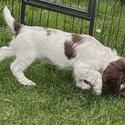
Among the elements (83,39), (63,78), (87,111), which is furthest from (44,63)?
(87,111)

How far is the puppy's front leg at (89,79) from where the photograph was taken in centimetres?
532

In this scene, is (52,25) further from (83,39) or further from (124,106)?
(124,106)

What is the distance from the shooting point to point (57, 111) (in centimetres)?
512

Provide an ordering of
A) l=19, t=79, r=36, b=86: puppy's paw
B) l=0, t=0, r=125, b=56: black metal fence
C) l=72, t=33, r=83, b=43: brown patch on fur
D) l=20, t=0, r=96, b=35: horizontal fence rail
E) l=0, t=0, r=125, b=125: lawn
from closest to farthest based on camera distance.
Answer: l=0, t=0, r=125, b=125: lawn, l=72, t=33, r=83, b=43: brown patch on fur, l=19, t=79, r=36, b=86: puppy's paw, l=20, t=0, r=96, b=35: horizontal fence rail, l=0, t=0, r=125, b=56: black metal fence

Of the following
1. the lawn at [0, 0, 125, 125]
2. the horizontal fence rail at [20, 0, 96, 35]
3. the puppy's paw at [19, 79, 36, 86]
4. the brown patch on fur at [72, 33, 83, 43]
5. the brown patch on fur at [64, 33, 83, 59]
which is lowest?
the lawn at [0, 0, 125, 125]

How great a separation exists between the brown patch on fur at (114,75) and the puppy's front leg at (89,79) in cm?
8

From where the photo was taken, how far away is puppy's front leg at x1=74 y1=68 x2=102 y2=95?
532cm

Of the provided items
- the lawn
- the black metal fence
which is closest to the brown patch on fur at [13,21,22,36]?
the lawn

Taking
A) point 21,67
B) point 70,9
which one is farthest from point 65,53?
point 70,9

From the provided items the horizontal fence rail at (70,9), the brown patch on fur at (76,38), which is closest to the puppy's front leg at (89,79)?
the brown patch on fur at (76,38)

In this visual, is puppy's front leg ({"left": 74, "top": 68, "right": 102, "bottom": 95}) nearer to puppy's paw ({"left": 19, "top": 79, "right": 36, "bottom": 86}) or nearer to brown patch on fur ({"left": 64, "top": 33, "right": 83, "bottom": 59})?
brown patch on fur ({"left": 64, "top": 33, "right": 83, "bottom": 59})

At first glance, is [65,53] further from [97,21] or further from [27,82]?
[97,21]

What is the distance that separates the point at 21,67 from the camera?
18.5 ft

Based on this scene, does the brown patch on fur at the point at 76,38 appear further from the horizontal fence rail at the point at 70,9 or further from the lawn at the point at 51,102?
the horizontal fence rail at the point at 70,9
